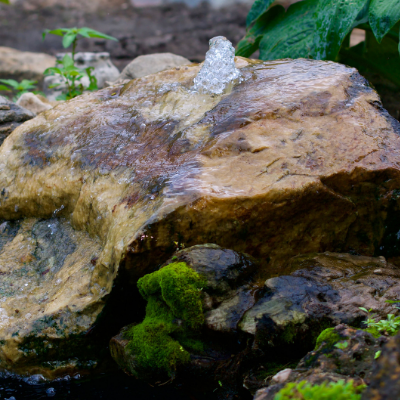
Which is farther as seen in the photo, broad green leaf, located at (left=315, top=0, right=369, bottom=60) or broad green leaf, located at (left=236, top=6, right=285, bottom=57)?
broad green leaf, located at (left=236, top=6, right=285, bottom=57)

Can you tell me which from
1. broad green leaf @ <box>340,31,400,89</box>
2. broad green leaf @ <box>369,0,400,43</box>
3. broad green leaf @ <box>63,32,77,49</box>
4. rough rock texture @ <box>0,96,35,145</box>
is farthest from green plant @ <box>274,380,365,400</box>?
broad green leaf @ <box>63,32,77,49</box>

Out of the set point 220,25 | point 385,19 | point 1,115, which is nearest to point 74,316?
point 1,115

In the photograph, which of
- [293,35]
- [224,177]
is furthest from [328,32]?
[224,177]

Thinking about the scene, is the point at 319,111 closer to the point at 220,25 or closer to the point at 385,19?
the point at 385,19

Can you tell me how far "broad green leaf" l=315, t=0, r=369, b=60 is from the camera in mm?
3797

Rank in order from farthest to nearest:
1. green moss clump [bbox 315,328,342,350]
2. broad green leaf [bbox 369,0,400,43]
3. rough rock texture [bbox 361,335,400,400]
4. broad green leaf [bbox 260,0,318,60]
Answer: broad green leaf [bbox 260,0,318,60] → broad green leaf [bbox 369,0,400,43] → green moss clump [bbox 315,328,342,350] → rough rock texture [bbox 361,335,400,400]

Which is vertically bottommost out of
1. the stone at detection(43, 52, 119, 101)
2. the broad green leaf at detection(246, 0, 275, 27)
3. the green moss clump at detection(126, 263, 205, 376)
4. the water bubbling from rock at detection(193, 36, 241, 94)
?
the green moss clump at detection(126, 263, 205, 376)

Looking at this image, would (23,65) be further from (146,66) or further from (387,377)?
(387,377)

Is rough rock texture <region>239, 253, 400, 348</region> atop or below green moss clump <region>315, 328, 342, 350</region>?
below

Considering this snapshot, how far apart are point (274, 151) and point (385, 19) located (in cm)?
191

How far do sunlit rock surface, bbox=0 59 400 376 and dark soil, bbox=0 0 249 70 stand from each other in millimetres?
6173

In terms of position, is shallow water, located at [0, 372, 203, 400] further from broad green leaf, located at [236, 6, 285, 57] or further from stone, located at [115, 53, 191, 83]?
stone, located at [115, 53, 191, 83]

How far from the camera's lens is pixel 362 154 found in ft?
7.93

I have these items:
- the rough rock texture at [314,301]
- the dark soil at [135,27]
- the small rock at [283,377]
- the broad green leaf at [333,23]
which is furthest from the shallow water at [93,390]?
the dark soil at [135,27]
